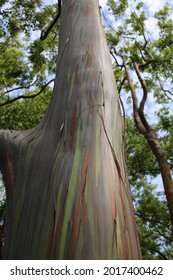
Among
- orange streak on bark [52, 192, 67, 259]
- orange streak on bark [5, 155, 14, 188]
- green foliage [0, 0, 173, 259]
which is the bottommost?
orange streak on bark [52, 192, 67, 259]

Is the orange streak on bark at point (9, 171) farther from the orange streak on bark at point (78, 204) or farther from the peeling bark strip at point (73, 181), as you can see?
the orange streak on bark at point (78, 204)

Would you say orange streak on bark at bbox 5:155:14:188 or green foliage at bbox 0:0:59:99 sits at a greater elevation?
green foliage at bbox 0:0:59:99

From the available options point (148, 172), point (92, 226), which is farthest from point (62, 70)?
point (148, 172)

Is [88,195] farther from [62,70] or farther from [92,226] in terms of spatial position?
[62,70]

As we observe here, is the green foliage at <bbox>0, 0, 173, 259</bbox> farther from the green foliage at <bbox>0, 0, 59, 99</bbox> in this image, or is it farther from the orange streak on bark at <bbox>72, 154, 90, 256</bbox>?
the orange streak on bark at <bbox>72, 154, 90, 256</bbox>

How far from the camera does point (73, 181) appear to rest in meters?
1.29

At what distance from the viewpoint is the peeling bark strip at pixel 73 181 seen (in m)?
1.14

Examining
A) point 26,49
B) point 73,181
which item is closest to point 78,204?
point 73,181

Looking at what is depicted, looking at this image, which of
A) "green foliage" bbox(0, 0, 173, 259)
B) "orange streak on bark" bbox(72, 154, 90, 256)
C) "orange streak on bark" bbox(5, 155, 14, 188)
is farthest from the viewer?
"green foliage" bbox(0, 0, 173, 259)

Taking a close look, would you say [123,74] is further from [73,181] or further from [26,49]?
[73,181]

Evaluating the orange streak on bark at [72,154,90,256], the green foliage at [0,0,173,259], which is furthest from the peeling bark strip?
the green foliage at [0,0,173,259]

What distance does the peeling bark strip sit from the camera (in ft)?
3.75

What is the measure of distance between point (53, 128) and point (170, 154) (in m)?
7.45

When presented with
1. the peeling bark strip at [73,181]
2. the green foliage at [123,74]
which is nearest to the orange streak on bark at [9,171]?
the peeling bark strip at [73,181]
